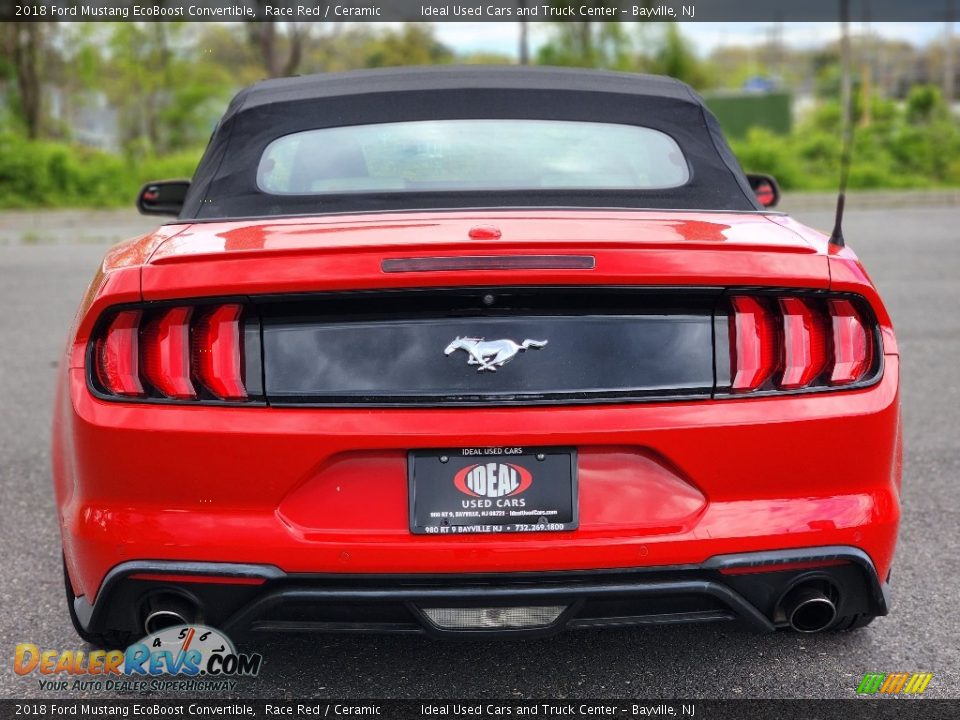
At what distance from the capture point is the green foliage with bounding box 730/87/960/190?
22.1 m

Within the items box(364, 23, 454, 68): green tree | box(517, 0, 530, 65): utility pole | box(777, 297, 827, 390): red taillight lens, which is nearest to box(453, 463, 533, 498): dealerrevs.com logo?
box(777, 297, 827, 390): red taillight lens

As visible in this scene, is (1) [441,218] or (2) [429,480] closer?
(2) [429,480]

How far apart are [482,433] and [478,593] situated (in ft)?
1.11

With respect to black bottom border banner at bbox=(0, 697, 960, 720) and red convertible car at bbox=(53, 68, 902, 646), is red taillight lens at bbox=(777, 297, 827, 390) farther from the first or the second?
black bottom border banner at bbox=(0, 697, 960, 720)

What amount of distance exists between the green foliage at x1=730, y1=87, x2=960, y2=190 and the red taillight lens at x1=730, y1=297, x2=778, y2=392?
19749 millimetres

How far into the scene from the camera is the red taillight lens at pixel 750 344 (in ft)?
8.16

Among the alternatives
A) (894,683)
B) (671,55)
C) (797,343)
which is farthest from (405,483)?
(671,55)

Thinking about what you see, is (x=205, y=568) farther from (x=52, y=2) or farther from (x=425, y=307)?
(x=52, y=2)

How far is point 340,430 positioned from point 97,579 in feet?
2.17

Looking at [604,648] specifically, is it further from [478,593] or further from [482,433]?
[482,433]

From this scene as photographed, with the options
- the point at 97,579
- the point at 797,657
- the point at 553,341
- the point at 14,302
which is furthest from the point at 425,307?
the point at 14,302

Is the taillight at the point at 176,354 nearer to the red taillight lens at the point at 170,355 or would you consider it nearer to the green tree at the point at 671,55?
the red taillight lens at the point at 170,355

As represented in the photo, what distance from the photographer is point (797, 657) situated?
119 inches

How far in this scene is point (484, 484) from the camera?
241 cm
